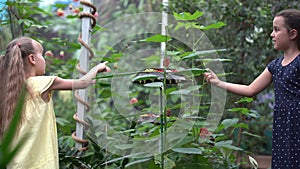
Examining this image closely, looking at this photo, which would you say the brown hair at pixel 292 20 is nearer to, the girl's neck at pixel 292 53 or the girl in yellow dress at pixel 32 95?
the girl's neck at pixel 292 53

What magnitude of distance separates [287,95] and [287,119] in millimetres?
90

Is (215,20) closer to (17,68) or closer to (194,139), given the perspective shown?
(194,139)

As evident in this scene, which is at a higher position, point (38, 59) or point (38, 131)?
point (38, 59)

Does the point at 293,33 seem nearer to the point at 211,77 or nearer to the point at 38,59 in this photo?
the point at 211,77

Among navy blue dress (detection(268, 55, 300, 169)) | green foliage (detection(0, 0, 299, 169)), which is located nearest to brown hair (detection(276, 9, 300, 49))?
navy blue dress (detection(268, 55, 300, 169))

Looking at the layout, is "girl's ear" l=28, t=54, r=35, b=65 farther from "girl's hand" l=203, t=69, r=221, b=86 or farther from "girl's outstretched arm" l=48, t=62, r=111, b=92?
"girl's hand" l=203, t=69, r=221, b=86

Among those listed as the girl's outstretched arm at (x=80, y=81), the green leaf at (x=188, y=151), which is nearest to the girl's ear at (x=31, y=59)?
the girl's outstretched arm at (x=80, y=81)

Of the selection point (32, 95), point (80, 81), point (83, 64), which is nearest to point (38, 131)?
point (32, 95)

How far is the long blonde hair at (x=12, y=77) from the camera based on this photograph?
1.55 metres

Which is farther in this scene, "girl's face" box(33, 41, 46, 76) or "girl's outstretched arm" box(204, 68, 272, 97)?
"girl's outstretched arm" box(204, 68, 272, 97)

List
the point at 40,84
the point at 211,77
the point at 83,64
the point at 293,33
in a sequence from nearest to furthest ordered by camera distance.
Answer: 1. the point at 40,84
2. the point at 293,33
3. the point at 211,77
4. the point at 83,64

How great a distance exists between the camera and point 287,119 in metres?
1.63

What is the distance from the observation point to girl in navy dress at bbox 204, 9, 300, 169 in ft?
5.32

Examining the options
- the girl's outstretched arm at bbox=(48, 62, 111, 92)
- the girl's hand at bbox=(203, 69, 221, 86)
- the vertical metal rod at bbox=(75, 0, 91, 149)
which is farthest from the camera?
the vertical metal rod at bbox=(75, 0, 91, 149)
